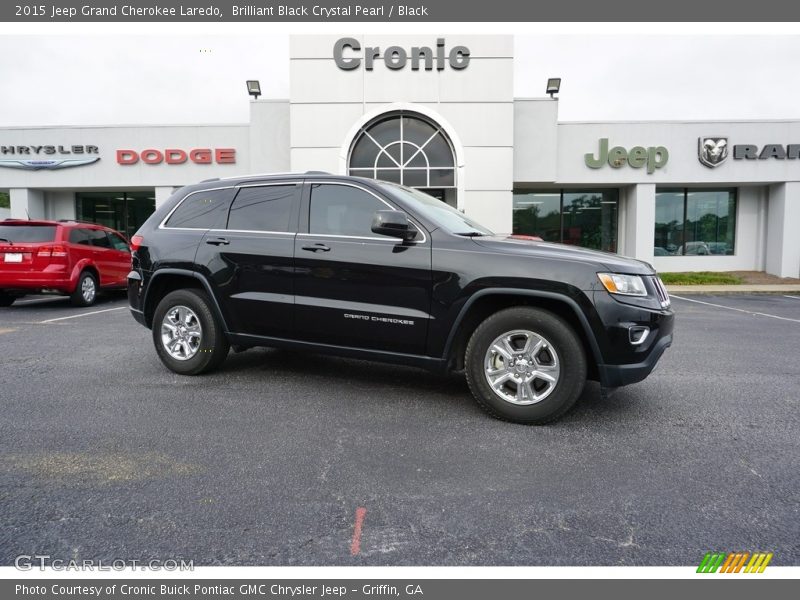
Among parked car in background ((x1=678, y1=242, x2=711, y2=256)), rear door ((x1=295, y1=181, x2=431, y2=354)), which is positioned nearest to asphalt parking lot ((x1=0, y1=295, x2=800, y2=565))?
rear door ((x1=295, y1=181, x2=431, y2=354))

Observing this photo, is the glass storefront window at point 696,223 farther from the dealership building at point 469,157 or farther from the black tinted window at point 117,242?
the black tinted window at point 117,242

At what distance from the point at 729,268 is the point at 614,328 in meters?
20.3

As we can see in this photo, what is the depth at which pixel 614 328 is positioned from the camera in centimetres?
345

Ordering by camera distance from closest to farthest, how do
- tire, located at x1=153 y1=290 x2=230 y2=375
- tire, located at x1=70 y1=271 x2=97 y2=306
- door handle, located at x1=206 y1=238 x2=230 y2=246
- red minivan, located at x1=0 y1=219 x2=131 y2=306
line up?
door handle, located at x1=206 y1=238 x2=230 y2=246 < tire, located at x1=153 y1=290 x2=230 y2=375 < red minivan, located at x1=0 y1=219 x2=131 y2=306 < tire, located at x1=70 y1=271 x2=97 y2=306

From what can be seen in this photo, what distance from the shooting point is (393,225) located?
3834 millimetres

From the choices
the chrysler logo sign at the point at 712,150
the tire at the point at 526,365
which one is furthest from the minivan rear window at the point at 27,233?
the chrysler logo sign at the point at 712,150

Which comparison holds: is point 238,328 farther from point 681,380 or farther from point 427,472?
point 681,380

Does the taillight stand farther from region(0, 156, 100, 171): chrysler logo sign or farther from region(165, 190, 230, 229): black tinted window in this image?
region(0, 156, 100, 171): chrysler logo sign

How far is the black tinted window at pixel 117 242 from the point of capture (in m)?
11.3

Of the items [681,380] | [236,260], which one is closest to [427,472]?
[236,260]

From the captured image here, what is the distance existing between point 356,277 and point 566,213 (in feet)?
59.0

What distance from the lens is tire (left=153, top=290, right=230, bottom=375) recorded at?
15.5 ft

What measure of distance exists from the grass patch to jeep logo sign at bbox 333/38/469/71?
10053 millimetres

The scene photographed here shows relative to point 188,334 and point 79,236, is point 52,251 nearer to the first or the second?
point 79,236
